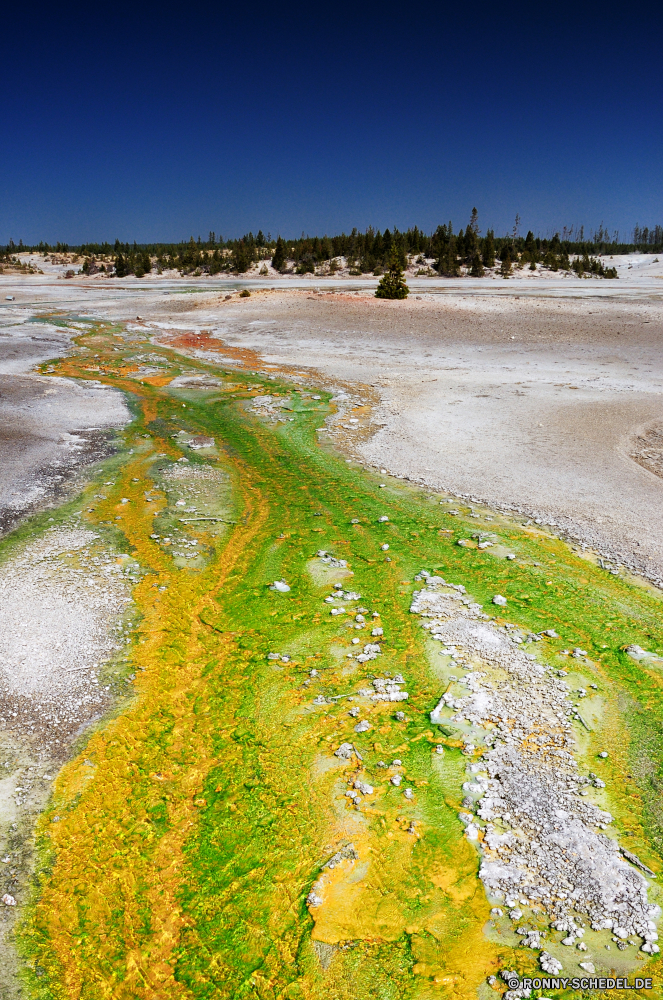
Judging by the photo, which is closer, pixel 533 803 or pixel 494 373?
pixel 533 803

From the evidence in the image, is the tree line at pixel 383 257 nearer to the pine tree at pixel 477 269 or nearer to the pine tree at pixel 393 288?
the pine tree at pixel 477 269

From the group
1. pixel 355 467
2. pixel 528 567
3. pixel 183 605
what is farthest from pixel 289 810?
pixel 355 467

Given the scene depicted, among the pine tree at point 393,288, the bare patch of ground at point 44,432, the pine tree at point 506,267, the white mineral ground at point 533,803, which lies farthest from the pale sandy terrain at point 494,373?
the pine tree at point 506,267

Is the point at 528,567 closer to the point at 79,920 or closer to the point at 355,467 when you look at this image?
the point at 355,467

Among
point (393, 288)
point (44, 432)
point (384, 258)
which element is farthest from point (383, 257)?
point (44, 432)

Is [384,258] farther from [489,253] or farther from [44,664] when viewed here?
[44,664]

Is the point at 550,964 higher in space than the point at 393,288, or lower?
lower
